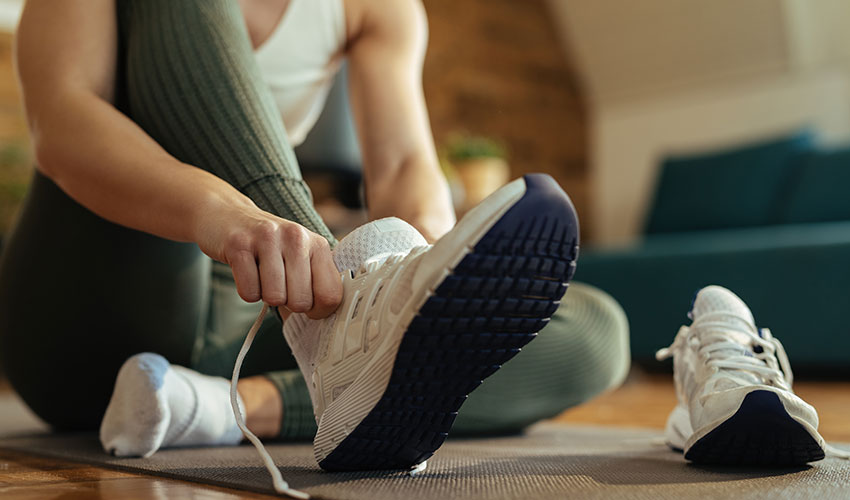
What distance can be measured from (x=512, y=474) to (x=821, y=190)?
2.40m

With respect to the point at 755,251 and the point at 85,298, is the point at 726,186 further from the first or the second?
the point at 85,298

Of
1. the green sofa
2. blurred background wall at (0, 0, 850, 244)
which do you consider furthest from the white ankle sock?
blurred background wall at (0, 0, 850, 244)

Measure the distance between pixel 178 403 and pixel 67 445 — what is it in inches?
7.0

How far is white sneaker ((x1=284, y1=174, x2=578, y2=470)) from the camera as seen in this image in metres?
0.50

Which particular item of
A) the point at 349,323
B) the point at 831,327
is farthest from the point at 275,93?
the point at 831,327

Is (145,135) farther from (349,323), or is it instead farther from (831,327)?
(831,327)

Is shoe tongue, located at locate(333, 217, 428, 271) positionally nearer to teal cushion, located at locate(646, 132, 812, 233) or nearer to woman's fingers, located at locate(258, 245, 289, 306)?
woman's fingers, located at locate(258, 245, 289, 306)

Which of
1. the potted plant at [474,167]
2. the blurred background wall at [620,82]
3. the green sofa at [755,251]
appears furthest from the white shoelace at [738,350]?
the blurred background wall at [620,82]

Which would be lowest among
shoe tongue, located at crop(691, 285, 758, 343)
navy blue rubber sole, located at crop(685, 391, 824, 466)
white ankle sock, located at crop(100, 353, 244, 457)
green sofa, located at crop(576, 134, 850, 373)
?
green sofa, located at crop(576, 134, 850, 373)

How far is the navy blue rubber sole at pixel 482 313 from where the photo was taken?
19.5 inches

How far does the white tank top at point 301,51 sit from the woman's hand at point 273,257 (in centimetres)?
46

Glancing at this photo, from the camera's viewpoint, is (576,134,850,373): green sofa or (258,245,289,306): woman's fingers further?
(576,134,850,373): green sofa

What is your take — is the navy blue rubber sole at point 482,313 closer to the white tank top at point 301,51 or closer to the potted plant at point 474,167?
the white tank top at point 301,51

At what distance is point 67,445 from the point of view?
35.0 inches
